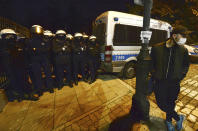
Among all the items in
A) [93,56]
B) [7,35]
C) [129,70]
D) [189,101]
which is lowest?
[189,101]

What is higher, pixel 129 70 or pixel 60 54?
pixel 60 54

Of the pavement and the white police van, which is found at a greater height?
the white police van

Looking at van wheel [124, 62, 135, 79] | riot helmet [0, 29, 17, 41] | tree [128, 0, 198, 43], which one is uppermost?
tree [128, 0, 198, 43]

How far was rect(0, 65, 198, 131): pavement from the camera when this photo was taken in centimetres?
246

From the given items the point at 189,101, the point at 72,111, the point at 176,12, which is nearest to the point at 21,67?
the point at 72,111

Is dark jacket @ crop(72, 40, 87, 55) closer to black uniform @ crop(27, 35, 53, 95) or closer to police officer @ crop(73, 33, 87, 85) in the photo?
police officer @ crop(73, 33, 87, 85)

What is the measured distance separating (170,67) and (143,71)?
502 mm

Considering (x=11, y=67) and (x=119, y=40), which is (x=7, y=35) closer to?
(x=11, y=67)

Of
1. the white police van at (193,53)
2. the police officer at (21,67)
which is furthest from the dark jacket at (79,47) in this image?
the white police van at (193,53)

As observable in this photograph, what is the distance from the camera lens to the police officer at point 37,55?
3406 millimetres

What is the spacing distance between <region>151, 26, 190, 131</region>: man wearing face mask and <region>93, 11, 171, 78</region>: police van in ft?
7.88

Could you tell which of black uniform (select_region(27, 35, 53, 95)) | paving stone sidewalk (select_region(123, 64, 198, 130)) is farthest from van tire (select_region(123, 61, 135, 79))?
black uniform (select_region(27, 35, 53, 95))

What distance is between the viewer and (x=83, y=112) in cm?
292

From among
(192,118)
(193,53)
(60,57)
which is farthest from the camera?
(193,53)
